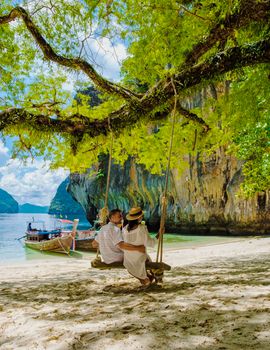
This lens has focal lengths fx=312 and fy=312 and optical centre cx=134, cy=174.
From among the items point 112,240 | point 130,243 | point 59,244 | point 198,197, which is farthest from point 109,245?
point 198,197

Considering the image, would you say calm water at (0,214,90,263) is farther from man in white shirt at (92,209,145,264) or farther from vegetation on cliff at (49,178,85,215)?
vegetation on cliff at (49,178,85,215)

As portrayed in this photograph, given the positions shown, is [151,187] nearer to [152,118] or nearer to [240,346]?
[152,118]

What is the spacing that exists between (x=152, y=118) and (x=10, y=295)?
3.72 m

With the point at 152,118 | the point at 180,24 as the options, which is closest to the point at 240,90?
the point at 180,24

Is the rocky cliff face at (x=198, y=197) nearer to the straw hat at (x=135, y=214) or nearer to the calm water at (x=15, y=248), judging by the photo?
the calm water at (x=15, y=248)

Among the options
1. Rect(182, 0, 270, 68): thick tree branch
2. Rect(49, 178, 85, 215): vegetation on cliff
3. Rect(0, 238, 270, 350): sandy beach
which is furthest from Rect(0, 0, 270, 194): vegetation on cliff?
Rect(49, 178, 85, 215): vegetation on cliff

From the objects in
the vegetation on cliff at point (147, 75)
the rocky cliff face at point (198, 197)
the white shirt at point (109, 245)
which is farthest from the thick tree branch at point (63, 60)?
the rocky cliff face at point (198, 197)

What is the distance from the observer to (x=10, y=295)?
479 centimetres

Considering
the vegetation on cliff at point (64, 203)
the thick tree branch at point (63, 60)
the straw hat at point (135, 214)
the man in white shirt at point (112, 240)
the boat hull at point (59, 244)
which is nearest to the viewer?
the straw hat at point (135, 214)

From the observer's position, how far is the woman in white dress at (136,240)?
432 cm

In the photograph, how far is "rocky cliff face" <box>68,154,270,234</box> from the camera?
26188mm

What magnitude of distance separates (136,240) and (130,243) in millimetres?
102

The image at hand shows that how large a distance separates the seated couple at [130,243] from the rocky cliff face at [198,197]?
74.5ft

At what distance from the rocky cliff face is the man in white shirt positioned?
22687mm
